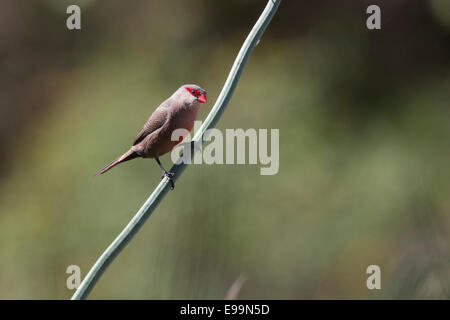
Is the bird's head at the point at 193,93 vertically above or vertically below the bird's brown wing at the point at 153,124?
above

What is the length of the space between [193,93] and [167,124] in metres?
0.20

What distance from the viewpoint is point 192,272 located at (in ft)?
3.39

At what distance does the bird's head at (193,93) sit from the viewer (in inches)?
81.0

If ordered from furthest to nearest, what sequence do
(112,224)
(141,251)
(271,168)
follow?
(271,168)
(112,224)
(141,251)

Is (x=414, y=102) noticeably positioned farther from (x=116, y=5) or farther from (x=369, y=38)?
(x=116, y=5)

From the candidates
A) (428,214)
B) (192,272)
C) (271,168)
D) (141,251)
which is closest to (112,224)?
(141,251)

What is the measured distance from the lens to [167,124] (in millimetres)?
2223

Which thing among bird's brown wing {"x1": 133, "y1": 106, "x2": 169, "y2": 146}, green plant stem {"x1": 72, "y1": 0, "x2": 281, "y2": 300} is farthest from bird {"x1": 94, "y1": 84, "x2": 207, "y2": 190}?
green plant stem {"x1": 72, "y1": 0, "x2": 281, "y2": 300}

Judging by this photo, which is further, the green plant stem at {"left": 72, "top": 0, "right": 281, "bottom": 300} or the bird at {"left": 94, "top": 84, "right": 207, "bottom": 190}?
the bird at {"left": 94, "top": 84, "right": 207, "bottom": 190}

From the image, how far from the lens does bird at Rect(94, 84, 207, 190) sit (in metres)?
2.14

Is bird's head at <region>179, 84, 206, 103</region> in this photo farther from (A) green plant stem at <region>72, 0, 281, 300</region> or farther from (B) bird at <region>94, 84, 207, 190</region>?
(A) green plant stem at <region>72, 0, 281, 300</region>

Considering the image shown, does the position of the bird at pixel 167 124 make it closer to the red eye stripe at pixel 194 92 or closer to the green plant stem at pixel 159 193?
the red eye stripe at pixel 194 92

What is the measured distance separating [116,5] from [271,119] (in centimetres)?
184

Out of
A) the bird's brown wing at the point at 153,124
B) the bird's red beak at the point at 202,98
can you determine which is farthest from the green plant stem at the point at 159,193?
the bird's brown wing at the point at 153,124
